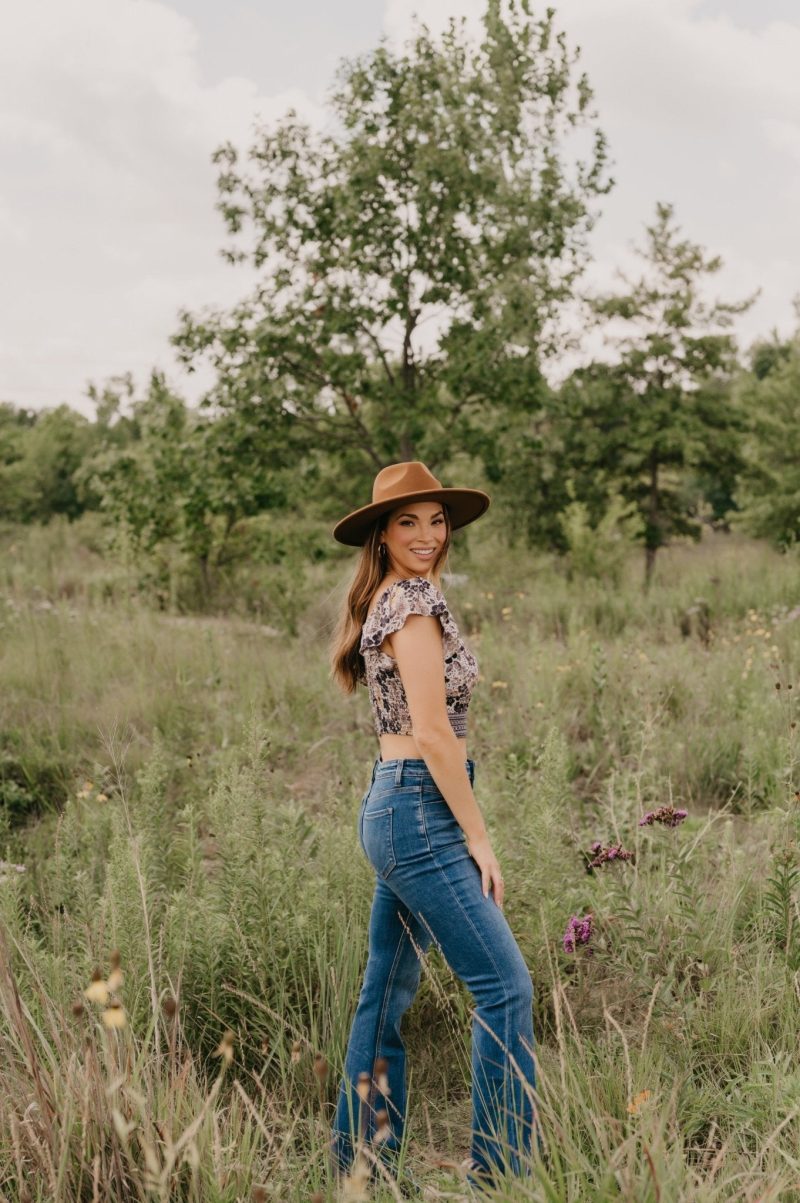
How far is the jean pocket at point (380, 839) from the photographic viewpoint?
2588mm

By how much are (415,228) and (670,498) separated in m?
10.4

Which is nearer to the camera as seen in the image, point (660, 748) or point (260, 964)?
point (260, 964)

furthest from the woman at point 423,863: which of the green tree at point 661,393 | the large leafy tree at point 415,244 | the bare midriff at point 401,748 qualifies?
the green tree at point 661,393

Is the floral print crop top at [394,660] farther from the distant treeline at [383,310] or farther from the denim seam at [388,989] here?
the distant treeline at [383,310]

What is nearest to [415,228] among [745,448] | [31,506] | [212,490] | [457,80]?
[457,80]

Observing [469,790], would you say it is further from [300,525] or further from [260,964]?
[300,525]

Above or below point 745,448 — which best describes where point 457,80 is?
above

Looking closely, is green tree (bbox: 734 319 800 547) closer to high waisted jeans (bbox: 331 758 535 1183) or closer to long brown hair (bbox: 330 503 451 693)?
long brown hair (bbox: 330 503 451 693)

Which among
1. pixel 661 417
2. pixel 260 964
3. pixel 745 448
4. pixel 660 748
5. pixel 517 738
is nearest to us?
pixel 260 964

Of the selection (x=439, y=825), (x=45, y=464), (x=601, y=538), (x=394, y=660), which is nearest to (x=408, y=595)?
(x=394, y=660)

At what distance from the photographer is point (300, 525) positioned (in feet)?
42.4

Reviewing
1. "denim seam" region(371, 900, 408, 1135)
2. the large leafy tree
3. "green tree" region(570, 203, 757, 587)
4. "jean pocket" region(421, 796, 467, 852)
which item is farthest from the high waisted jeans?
"green tree" region(570, 203, 757, 587)

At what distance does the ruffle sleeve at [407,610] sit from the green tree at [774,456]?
1951cm

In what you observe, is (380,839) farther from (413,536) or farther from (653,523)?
(653,523)
